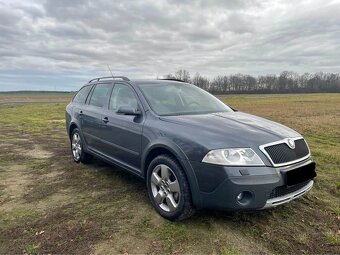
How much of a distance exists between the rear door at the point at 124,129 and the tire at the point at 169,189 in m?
0.44

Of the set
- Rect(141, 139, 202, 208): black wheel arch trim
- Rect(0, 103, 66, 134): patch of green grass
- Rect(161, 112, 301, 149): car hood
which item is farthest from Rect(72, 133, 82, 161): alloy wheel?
Rect(0, 103, 66, 134): patch of green grass

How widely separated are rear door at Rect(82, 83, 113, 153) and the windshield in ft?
3.31

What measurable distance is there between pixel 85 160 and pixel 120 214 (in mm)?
2630

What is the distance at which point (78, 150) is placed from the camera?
644 cm

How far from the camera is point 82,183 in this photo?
5250mm

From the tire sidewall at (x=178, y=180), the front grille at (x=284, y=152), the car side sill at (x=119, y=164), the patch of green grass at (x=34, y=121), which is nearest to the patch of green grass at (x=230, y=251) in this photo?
the tire sidewall at (x=178, y=180)

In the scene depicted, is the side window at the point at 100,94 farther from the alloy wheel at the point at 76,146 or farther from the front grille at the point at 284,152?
the front grille at the point at 284,152

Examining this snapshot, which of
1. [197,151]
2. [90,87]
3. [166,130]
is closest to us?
[197,151]

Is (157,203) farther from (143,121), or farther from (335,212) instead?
(335,212)

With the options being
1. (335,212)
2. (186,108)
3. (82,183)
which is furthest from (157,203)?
(335,212)

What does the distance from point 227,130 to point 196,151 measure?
18.0 inches

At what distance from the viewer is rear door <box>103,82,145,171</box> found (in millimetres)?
4297

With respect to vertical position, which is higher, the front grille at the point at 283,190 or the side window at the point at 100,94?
the side window at the point at 100,94

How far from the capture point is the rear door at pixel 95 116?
211 inches
